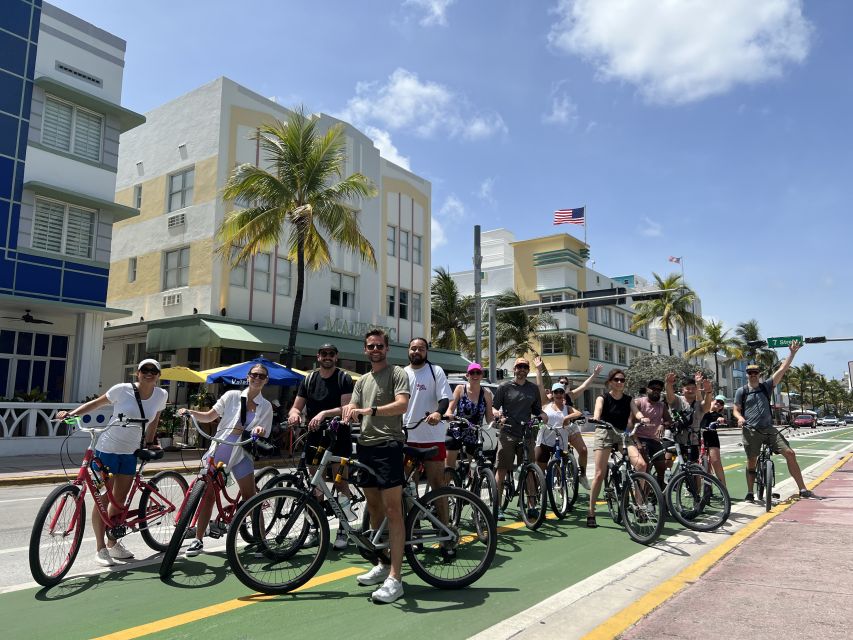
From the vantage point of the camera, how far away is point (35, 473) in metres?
13.1

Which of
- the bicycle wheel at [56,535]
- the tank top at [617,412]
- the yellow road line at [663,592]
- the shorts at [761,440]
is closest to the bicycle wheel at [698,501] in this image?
the yellow road line at [663,592]

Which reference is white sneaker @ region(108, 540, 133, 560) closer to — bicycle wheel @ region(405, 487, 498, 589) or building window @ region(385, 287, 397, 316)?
bicycle wheel @ region(405, 487, 498, 589)

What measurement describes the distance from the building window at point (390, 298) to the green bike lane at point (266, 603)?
2488 cm

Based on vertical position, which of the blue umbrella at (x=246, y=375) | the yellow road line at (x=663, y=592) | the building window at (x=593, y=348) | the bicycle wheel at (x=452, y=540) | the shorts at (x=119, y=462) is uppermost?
the building window at (x=593, y=348)

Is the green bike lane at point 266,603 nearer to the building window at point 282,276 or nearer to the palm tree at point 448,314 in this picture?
the building window at point 282,276

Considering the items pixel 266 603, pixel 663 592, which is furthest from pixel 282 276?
pixel 663 592

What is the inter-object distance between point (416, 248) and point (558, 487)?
2597cm

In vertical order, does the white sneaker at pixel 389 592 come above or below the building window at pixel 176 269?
below

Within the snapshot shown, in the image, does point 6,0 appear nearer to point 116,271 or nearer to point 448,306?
point 116,271

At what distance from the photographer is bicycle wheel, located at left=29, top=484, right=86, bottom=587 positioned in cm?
489

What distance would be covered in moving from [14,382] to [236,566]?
18.4 metres

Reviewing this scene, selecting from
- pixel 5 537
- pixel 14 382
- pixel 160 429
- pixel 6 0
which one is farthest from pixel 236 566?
pixel 6 0

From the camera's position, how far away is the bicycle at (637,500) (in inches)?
251

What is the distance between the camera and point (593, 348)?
52.0 m
